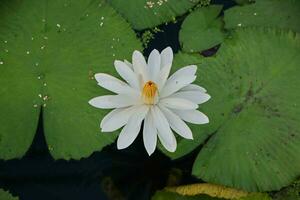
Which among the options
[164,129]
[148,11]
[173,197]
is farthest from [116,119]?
[148,11]

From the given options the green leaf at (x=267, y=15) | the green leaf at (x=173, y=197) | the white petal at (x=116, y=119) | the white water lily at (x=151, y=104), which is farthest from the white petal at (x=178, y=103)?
the green leaf at (x=267, y=15)

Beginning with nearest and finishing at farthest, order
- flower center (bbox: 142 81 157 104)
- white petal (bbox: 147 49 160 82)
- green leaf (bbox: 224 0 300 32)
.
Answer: flower center (bbox: 142 81 157 104), white petal (bbox: 147 49 160 82), green leaf (bbox: 224 0 300 32)

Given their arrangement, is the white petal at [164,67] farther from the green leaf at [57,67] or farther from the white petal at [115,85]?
the green leaf at [57,67]

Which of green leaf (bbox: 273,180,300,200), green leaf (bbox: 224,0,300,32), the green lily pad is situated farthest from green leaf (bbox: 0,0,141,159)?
green leaf (bbox: 273,180,300,200)

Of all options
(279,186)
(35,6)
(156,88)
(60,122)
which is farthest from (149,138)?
(35,6)

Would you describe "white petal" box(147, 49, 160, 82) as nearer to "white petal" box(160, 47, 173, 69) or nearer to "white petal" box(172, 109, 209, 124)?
"white petal" box(160, 47, 173, 69)

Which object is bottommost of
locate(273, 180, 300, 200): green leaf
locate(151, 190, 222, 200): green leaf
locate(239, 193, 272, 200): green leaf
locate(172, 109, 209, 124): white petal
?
locate(273, 180, 300, 200): green leaf
